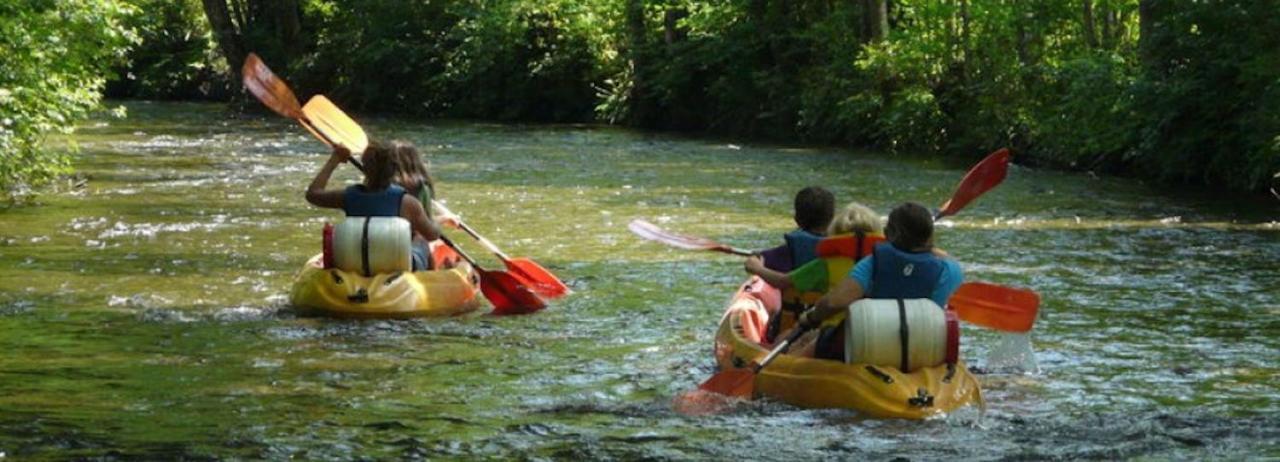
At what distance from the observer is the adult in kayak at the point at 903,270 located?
8.52 m

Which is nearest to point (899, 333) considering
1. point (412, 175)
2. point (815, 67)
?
point (412, 175)

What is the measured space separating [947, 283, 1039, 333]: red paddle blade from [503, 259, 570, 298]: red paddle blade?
3.64 metres

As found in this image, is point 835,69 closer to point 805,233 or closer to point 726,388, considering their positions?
point 805,233

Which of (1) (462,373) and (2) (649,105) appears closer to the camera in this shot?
(1) (462,373)

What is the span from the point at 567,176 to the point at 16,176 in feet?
23.7

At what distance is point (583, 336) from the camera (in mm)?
11430

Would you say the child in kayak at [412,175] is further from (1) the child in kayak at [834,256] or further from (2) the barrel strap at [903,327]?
(2) the barrel strap at [903,327]

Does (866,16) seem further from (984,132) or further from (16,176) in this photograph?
(16,176)

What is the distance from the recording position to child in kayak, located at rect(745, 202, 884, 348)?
899cm

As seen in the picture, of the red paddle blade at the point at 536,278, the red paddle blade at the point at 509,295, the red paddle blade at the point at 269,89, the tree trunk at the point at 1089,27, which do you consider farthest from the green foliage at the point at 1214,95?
the red paddle blade at the point at 269,89

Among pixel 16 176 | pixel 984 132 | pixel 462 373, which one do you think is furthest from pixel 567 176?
pixel 462 373

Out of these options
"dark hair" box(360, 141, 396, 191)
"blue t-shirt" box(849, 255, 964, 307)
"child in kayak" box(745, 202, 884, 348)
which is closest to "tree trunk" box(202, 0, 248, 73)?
"dark hair" box(360, 141, 396, 191)

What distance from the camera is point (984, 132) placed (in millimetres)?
25062

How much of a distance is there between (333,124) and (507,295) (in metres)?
2.13
